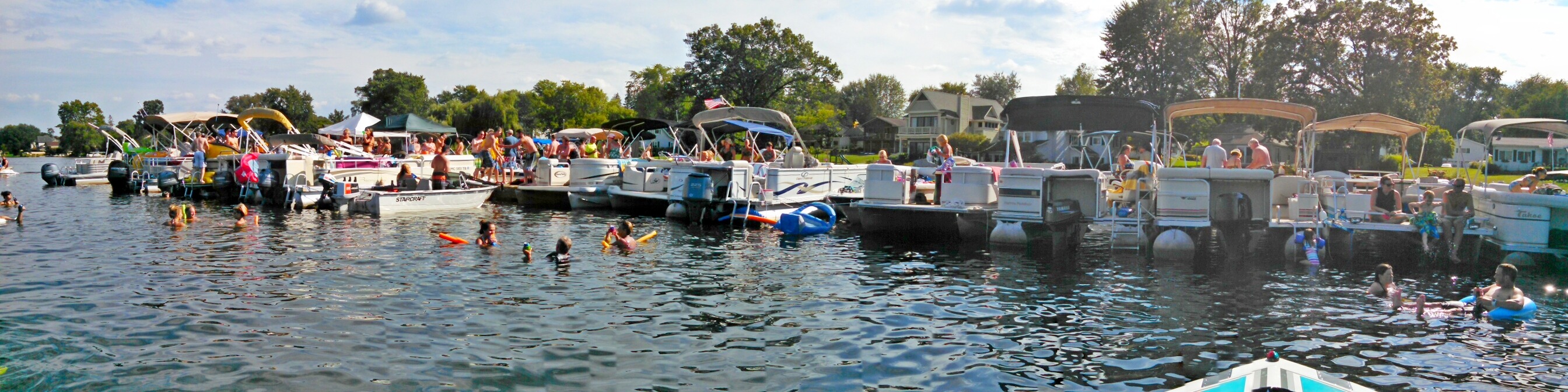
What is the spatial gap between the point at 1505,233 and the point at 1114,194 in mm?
6072

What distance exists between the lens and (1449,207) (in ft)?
51.1

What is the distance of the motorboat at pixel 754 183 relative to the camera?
21656 mm

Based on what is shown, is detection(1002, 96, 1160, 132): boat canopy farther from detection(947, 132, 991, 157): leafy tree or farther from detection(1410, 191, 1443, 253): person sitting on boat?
detection(947, 132, 991, 157): leafy tree

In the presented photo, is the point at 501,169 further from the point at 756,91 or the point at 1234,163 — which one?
the point at 756,91

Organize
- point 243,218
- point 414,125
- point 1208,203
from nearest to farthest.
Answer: point 1208,203
point 243,218
point 414,125

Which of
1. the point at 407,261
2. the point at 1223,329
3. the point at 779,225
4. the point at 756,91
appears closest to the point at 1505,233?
the point at 1223,329

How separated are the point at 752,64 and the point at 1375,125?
1857 inches

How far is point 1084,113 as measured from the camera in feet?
65.0

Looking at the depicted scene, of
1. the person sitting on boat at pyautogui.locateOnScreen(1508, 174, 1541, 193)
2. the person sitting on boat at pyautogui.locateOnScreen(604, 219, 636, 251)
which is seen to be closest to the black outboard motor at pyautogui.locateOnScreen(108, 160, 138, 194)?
the person sitting on boat at pyautogui.locateOnScreen(604, 219, 636, 251)

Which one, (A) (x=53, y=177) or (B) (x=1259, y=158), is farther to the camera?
(A) (x=53, y=177)

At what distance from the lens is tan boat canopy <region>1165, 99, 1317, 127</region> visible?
17.0 meters

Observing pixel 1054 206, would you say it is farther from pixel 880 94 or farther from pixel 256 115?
pixel 880 94

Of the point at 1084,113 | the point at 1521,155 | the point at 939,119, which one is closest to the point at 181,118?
the point at 1084,113

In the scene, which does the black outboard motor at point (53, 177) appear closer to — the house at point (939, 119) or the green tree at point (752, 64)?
the green tree at point (752, 64)
